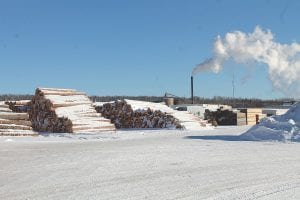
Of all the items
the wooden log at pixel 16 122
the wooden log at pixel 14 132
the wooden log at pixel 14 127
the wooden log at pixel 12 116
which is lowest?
the wooden log at pixel 14 132

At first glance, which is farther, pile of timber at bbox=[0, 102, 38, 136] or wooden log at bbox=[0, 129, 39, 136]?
pile of timber at bbox=[0, 102, 38, 136]

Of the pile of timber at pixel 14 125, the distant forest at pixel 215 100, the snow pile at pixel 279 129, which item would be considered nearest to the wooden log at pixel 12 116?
the pile of timber at pixel 14 125

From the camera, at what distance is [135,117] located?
92.0 feet

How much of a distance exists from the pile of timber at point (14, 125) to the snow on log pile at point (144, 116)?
745cm

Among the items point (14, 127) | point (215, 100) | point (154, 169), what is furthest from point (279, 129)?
point (215, 100)

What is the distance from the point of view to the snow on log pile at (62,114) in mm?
23547

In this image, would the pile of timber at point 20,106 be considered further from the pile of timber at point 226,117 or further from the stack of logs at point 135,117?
the pile of timber at point 226,117

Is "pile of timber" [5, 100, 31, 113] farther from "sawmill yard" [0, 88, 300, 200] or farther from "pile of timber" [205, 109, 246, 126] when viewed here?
"pile of timber" [205, 109, 246, 126]

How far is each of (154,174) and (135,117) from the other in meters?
18.7

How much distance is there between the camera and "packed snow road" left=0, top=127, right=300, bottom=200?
298 inches

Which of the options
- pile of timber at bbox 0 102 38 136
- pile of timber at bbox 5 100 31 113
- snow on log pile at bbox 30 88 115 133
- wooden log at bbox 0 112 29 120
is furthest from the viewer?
pile of timber at bbox 5 100 31 113

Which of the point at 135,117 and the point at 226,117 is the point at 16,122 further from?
the point at 226,117

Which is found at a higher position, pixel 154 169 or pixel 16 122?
pixel 16 122

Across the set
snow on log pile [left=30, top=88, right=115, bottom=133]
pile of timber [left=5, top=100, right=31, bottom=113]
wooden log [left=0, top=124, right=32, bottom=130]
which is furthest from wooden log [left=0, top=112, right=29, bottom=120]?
pile of timber [left=5, top=100, right=31, bottom=113]
